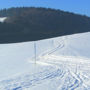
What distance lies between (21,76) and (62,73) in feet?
5.49

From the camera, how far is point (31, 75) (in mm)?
6707

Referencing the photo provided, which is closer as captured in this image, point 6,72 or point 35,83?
point 35,83

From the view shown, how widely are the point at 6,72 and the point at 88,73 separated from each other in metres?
3.35

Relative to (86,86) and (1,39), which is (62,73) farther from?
(1,39)

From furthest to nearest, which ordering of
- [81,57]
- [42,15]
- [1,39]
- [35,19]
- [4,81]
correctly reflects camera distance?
1. [42,15]
2. [35,19]
3. [1,39]
4. [81,57]
5. [4,81]

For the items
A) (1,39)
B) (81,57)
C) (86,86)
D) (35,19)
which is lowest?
(86,86)

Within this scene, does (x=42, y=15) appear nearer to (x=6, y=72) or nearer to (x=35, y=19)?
(x=35, y=19)

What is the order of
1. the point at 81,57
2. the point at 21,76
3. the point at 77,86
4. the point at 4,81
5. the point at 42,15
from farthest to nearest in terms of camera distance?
the point at 42,15, the point at 81,57, the point at 21,76, the point at 4,81, the point at 77,86

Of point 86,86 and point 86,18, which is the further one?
point 86,18

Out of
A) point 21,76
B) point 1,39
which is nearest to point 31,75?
point 21,76

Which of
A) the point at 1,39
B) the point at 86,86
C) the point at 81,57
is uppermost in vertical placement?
the point at 1,39

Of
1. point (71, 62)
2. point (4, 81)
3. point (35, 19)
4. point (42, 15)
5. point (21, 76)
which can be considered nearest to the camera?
point (4, 81)

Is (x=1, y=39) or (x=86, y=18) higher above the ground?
(x=86, y=18)

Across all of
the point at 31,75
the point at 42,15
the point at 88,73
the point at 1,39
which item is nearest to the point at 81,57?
the point at 88,73
